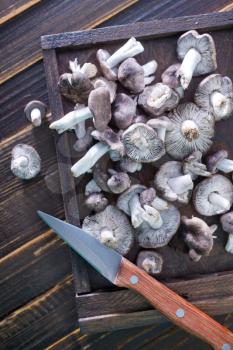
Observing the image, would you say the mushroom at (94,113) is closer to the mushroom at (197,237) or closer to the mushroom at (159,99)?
the mushroom at (159,99)

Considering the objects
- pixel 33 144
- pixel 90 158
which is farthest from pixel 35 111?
pixel 90 158

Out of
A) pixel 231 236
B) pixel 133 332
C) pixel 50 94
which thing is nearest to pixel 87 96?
pixel 50 94

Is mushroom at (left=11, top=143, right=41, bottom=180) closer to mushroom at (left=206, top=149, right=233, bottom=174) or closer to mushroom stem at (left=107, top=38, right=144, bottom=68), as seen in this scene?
mushroom stem at (left=107, top=38, right=144, bottom=68)

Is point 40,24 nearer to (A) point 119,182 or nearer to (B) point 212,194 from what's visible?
(A) point 119,182

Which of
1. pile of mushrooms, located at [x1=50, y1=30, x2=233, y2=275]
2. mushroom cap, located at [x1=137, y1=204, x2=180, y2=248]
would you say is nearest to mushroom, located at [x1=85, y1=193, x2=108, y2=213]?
pile of mushrooms, located at [x1=50, y1=30, x2=233, y2=275]

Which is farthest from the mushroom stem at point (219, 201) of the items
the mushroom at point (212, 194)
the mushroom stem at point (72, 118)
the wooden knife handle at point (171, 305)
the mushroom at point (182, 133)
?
the mushroom stem at point (72, 118)

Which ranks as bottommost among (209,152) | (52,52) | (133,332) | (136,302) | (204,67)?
(133,332)

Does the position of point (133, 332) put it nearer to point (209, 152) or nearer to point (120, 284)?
point (120, 284)
